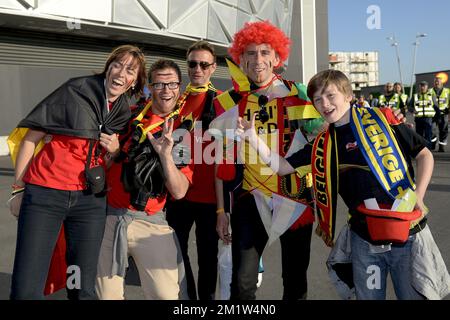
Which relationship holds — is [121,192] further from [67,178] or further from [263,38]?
[263,38]

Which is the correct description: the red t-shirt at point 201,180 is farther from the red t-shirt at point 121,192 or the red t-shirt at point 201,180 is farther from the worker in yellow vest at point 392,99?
the worker in yellow vest at point 392,99

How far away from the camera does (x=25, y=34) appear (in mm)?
13953

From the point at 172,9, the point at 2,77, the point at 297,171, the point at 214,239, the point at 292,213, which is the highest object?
the point at 172,9

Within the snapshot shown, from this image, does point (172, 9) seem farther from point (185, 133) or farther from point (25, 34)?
point (185, 133)

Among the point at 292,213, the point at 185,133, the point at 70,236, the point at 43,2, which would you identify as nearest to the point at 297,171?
the point at 292,213

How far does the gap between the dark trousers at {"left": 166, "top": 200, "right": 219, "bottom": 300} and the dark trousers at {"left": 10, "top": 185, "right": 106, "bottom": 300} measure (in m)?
0.74

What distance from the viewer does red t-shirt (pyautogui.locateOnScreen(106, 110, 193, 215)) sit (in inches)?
103

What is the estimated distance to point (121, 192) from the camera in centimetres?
263

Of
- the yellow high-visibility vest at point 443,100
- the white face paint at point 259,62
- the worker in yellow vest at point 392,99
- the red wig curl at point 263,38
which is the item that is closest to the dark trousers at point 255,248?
the white face paint at point 259,62

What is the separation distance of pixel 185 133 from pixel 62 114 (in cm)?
75

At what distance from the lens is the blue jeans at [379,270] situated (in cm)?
234

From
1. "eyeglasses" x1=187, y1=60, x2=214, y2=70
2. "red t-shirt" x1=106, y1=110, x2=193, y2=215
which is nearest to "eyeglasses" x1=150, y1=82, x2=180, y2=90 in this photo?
"red t-shirt" x1=106, y1=110, x2=193, y2=215

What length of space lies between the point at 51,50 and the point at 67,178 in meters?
13.8

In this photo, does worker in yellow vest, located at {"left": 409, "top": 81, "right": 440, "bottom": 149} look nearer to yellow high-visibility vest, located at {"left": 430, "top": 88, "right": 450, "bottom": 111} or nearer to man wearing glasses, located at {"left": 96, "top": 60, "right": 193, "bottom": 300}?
yellow high-visibility vest, located at {"left": 430, "top": 88, "right": 450, "bottom": 111}
